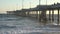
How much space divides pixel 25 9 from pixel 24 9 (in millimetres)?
703

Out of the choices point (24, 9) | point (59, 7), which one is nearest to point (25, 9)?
point (24, 9)

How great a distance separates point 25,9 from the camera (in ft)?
428

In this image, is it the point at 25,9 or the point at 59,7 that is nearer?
the point at 59,7

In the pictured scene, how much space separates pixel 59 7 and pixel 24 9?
76.6 meters

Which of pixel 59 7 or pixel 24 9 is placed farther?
pixel 24 9

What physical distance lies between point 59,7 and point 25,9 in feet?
251

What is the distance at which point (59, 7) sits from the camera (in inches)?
2162

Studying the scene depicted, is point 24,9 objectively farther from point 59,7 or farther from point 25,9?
point 59,7
